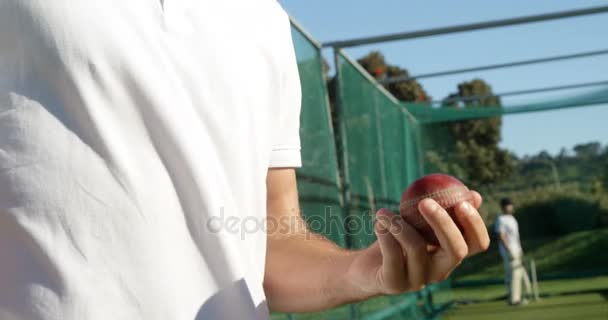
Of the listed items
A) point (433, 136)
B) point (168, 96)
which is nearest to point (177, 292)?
point (168, 96)

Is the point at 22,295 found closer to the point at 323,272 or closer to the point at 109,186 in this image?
the point at 109,186

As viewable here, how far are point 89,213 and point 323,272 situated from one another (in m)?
0.45

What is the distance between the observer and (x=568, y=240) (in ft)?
57.9

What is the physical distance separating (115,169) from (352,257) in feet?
1.43

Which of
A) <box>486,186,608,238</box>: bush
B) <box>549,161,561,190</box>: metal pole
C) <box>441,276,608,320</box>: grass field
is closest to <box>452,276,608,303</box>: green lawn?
<box>441,276,608,320</box>: grass field

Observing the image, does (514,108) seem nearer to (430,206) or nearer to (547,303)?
(547,303)

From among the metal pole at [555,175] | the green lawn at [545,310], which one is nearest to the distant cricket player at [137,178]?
the green lawn at [545,310]

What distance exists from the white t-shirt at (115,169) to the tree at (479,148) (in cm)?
1447

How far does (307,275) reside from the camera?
1560mm

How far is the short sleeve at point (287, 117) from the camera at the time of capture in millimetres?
1607

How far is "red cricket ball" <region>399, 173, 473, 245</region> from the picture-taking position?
4.77ft

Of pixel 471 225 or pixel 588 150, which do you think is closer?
pixel 471 225

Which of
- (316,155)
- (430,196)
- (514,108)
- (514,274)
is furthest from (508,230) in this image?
(430,196)

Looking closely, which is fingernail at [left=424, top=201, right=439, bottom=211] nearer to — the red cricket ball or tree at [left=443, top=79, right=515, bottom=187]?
the red cricket ball
